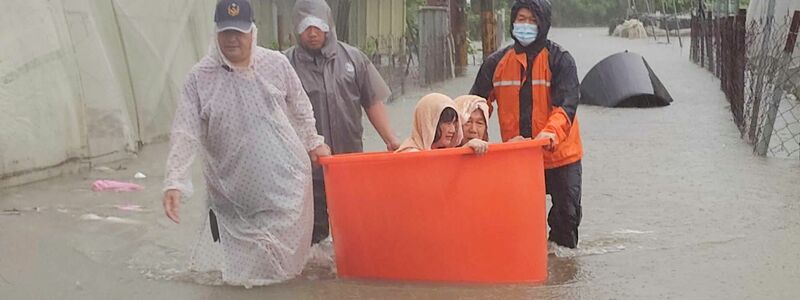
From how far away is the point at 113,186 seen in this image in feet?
28.3

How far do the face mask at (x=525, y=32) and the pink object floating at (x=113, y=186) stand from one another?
391 centimetres

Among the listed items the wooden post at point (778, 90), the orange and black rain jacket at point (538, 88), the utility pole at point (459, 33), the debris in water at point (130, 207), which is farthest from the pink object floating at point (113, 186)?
the utility pole at point (459, 33)

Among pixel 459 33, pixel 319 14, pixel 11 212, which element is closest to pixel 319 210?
pixel 319 14

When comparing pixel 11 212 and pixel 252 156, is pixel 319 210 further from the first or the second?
pixel 11 212

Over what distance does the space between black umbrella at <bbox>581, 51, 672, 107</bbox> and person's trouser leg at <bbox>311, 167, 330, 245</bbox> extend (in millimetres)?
10269

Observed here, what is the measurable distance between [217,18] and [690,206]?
437cm

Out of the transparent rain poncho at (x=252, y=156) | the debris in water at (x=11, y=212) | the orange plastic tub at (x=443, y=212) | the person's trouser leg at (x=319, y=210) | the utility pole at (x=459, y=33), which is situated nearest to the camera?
the orange plastic tub at (x=443, y=212)

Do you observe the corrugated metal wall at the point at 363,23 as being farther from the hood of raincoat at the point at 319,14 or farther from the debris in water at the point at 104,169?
the hood of raincoat at the point at 319,14

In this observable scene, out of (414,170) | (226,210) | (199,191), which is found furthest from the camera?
(199,191)

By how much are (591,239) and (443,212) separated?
2.38 m

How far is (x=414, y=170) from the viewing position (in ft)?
16.1

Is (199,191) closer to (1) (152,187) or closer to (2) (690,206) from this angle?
(1) (152,187)

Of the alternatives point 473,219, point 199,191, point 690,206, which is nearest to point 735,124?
point 690,206

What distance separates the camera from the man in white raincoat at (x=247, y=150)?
513 centimetres
